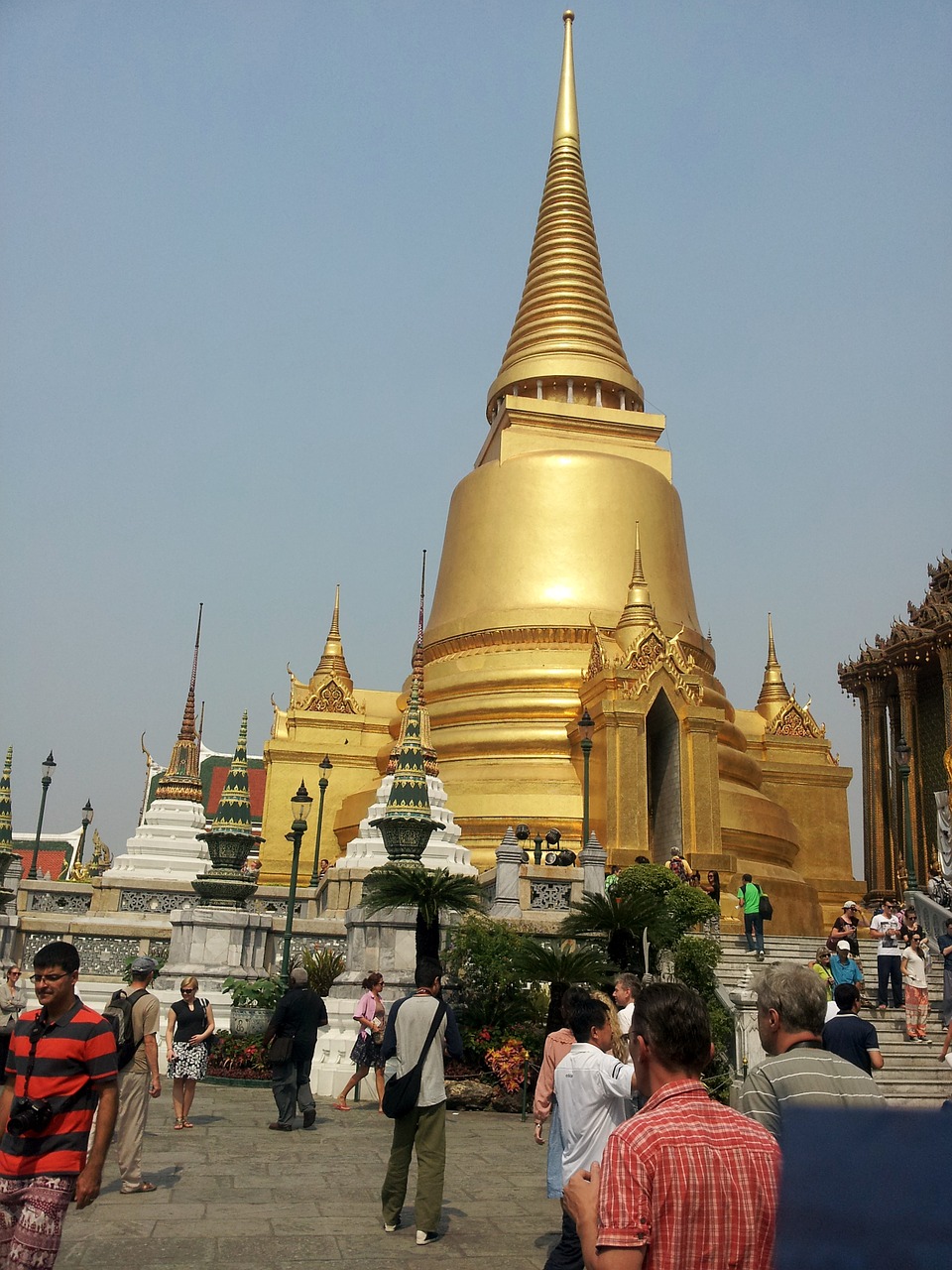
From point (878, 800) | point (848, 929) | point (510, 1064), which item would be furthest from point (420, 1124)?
point (878, 800)

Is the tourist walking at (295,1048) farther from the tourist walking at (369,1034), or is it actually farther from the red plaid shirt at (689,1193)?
the red plaid shirt at (689,1193)

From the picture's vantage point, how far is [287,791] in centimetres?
2811

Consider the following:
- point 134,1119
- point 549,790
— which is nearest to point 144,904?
point 549,790

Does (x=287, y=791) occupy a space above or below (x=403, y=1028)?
above

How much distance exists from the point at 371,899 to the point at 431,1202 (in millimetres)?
6119

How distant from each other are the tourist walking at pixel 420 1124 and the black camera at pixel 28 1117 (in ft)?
9.31

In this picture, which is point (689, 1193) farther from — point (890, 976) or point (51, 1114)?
point (890, 976)

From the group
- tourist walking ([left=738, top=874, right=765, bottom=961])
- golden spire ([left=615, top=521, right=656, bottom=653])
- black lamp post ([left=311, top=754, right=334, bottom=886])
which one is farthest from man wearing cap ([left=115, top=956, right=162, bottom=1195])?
golden spire ([left=615, top=521, right=656, bottom=653])

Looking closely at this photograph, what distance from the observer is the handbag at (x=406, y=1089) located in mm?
6504

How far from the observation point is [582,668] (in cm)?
2533

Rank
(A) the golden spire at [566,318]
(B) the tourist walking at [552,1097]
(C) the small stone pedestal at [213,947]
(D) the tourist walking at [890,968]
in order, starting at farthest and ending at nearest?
(A) the golden spire at [566,318] → (C) the small stone pedestal at [213,947] → (D) the tourist walking at [890,968] → (B) the tourist walking at [552,1097]

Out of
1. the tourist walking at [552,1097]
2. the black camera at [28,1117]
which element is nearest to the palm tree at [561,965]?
the tourist walking at [552,1097]

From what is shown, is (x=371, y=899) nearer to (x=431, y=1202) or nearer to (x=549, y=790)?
(x=431, y=1202)

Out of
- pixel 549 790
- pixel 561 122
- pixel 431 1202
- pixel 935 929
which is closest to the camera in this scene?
pixel 431 1202
